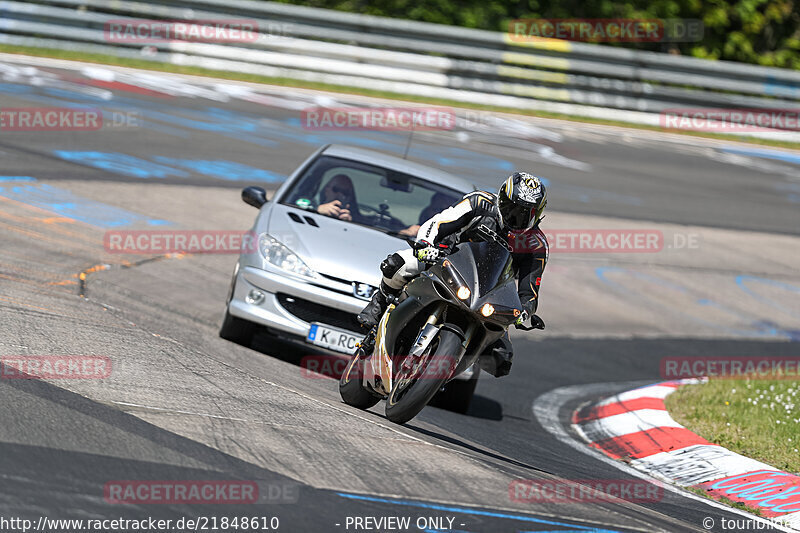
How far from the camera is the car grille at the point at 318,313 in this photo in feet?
26.2

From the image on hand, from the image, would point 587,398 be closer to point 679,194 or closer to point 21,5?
point 679,194

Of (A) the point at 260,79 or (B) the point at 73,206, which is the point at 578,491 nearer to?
(B) the point at 73,206

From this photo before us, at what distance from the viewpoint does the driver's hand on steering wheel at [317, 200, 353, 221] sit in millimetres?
9023

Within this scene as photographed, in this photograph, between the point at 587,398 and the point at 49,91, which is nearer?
the point at 587,398

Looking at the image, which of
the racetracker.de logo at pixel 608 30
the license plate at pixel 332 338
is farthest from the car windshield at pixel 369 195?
the racetracker.de logo at pixel 608 30

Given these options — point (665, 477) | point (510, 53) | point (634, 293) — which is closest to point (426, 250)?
point (665, 477)

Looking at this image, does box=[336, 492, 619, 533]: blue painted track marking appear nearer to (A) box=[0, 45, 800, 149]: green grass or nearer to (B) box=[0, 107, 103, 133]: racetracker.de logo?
(B) box=[0, 107, 103, 133]: racetracker.de logo

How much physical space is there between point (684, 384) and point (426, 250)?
14.4 feet

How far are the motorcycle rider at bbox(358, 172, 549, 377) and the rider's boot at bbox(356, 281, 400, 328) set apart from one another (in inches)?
11.2

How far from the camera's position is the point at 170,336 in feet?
26.3

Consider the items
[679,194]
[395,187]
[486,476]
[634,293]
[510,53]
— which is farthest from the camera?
[510,53]

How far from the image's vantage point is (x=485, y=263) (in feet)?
20.6

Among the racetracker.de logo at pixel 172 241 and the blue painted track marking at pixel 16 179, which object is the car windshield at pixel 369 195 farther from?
the blue painted track marking at pixel 16 179

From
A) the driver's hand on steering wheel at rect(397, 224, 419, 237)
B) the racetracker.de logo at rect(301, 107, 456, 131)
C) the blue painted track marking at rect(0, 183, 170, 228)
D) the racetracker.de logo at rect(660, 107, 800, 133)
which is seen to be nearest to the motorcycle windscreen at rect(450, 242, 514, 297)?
the driver's hand on steering wheel at rect(397, 224, 419, 237)
